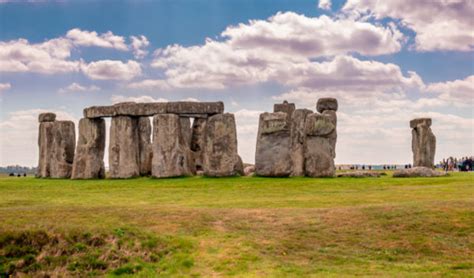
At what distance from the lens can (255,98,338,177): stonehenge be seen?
3541 cm

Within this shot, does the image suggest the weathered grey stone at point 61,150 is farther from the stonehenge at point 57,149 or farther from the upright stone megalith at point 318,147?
the upright stone megalith at point 318,147

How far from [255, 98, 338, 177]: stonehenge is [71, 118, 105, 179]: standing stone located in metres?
11.7

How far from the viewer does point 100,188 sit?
32625mm

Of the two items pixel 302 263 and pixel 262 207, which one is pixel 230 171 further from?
pixel 302 263

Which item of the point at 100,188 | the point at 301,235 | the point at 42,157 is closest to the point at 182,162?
the point at 100,188

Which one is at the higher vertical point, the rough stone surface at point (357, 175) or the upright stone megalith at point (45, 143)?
the upright stone megalith at point (45, 143)

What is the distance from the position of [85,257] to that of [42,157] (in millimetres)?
30251

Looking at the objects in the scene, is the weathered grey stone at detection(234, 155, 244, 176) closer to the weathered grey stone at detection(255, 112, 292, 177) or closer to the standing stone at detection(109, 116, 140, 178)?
the weathered grey stone at detection(255, 112, 292, 177)

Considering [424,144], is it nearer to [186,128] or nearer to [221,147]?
[221,147]

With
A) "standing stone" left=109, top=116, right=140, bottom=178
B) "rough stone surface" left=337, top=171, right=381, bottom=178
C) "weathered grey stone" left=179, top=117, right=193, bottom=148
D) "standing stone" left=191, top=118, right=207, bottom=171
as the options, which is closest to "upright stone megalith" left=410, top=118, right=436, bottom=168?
"rough stone surface" left=337, top=171, right=381, bottom=178

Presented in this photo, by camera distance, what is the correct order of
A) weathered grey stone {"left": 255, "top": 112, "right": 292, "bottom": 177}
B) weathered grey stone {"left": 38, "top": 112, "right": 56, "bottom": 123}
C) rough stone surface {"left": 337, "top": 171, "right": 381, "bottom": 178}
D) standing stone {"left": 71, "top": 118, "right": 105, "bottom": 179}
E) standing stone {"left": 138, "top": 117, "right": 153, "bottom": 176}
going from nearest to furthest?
weathered grey stone {"left": 255, "top": 112, "right": 292, "bottom": 177} < rough stone surface {"left": 337, "top": 171, "right": 381, "bottom": 178} < standing stone {"left": 71, "top": 118, "right": 105, "bottom": 179} < standing stone {"left": 138, "top": 117, "right": 153, "bottom": 176} < weathered grey stone {"left": 38, "top": 112, "right": 56, "bottom": 123}

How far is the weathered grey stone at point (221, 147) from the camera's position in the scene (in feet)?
118

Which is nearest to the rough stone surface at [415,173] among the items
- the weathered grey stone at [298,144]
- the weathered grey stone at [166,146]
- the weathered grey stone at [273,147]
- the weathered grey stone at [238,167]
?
the weathered grey stone at [298,144]

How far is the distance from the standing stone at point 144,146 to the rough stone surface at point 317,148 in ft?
38.3
